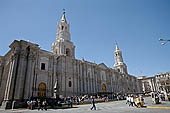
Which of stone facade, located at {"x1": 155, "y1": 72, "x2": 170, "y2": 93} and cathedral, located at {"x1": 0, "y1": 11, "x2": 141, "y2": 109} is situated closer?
cathedral, located at {"x1": 0, "y1": 11, "x2": 141, "y2": 109}

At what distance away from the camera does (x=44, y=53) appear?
32406 mm

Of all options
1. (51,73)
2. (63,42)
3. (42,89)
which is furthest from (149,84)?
(42,89)

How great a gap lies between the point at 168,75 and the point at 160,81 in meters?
6.57

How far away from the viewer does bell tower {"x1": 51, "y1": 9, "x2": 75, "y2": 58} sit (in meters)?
38.2

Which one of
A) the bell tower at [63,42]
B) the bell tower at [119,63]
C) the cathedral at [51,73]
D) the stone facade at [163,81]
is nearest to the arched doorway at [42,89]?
the cathedral at [51,73]

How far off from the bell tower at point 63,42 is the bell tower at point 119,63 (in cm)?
2998

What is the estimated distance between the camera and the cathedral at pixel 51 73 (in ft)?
72.4

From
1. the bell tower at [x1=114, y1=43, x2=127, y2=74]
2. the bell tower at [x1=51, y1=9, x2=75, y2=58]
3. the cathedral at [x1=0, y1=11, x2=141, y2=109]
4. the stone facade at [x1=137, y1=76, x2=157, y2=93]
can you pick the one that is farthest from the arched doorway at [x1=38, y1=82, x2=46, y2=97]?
the stone facade at [x1=137, y1=76, x2=157, y2=93]

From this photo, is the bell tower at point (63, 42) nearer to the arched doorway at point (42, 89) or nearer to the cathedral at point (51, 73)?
the cathedral at point (51, 73)

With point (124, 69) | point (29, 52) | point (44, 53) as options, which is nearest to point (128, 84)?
point (124, 69)

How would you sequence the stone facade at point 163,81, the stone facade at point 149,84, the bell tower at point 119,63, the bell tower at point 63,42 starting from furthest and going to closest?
the stone facade at point 149,84
the stone facade at point 163,81
the bell tower at point 119,63
the bell tower at point 63,42

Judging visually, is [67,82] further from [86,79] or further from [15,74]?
[15,74]

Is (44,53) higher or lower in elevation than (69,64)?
higher

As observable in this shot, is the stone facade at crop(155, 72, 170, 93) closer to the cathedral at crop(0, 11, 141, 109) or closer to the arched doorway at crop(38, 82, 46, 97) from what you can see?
the cathedral at crop(0, 11, 141, 109)
